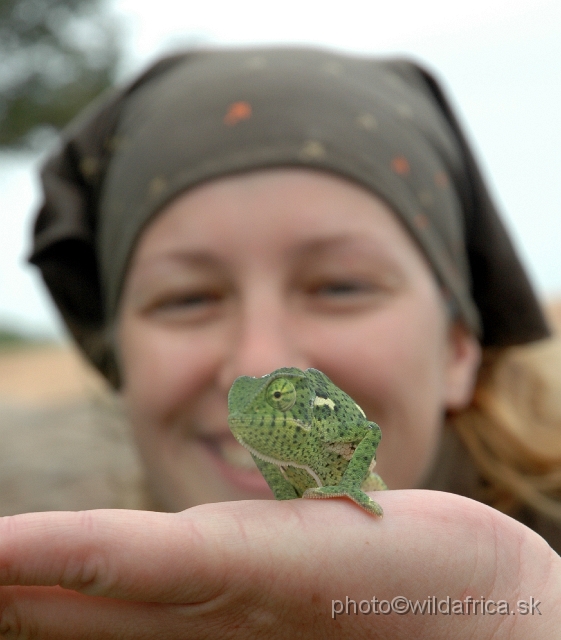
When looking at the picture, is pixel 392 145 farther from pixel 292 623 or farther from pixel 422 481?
pixel 292 623

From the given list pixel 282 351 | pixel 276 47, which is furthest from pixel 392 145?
pixel 282 351

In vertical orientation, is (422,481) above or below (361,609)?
below

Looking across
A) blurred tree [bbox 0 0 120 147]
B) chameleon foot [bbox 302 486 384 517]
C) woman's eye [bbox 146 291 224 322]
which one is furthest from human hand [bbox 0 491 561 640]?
blurred tree [bbox 0 0 120 147]

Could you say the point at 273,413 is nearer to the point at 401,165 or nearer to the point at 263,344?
the point at 263,344

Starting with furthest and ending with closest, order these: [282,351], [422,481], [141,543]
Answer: [422,481] → [282,351] → [141,543]

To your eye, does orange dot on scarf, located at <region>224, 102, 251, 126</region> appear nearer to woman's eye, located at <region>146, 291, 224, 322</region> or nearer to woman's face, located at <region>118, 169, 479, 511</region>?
woman's face, located at <region>118, 169, 479, 511</region>

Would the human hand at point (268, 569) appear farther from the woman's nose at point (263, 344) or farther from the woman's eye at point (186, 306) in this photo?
the woman's eye at point (186, 306)

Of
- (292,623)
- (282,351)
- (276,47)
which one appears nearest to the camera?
(292,623)
